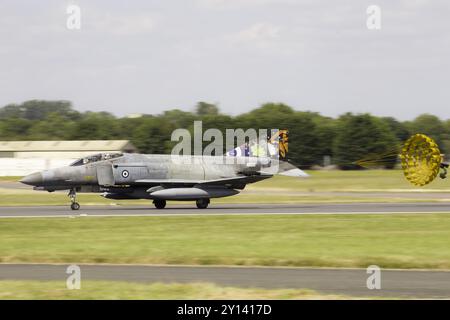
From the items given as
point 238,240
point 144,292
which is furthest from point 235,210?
point 144,292

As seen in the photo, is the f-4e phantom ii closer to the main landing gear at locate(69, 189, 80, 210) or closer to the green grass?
the main landing gear at locate(69, 189, 80, 210)

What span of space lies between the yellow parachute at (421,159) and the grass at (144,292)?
1965 cm

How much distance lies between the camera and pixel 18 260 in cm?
1812

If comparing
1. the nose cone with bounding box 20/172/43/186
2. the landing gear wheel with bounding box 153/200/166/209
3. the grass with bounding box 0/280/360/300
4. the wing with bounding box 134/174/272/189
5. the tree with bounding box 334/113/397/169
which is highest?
the tree with bounding box 334/113/397/169

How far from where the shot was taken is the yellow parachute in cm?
3166

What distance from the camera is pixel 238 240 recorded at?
21.6 metres

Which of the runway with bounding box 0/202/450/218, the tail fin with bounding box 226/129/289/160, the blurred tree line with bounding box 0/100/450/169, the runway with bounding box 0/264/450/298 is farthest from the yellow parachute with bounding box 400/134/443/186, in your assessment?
the blurred tree line with bounding box 0/100/450/169

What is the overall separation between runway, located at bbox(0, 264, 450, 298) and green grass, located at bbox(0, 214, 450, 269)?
102 cm

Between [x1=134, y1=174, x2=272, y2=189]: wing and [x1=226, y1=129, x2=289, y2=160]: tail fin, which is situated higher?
[x1=226, y1=129, x2=289, y2=160]: tail fin

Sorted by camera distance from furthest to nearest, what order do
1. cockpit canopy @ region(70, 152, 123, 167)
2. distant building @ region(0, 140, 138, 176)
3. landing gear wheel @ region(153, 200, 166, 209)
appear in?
distant building @ region(0, 140, 138, 176)
landing gear wheel @ region(153, 200, 166, 209)
cockpit canopy @ region(70, 152, 123, 167)

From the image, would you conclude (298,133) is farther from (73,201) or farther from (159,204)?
(73,201)

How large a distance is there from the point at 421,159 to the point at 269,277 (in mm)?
19700

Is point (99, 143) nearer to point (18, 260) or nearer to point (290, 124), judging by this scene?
point (290, 124)

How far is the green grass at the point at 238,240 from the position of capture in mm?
17859
